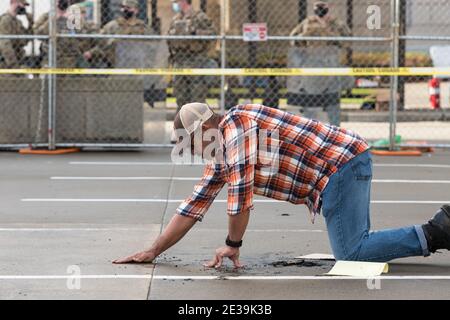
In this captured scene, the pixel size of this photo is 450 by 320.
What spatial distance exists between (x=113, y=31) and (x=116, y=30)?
46 millimetres

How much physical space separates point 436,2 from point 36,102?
7.47 metres

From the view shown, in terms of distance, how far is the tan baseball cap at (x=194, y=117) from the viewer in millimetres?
6750

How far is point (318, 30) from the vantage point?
1530cm

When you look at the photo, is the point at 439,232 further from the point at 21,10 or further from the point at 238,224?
the point at 21,10

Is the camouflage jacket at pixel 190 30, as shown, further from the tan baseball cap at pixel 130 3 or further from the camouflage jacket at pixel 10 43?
the camouflage jacket at pixel 10 43

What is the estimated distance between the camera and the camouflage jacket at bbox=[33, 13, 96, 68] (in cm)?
1514

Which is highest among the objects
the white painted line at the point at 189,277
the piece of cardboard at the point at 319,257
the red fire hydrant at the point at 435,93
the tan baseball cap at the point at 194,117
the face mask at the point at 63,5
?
the face mask at the point at 63,5

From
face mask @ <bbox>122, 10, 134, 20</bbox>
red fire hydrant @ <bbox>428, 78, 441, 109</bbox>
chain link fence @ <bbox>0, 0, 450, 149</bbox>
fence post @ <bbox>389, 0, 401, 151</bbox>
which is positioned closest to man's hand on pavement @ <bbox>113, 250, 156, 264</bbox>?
chain link fence @ <bbox>0, 0, 450, 149</bbox>

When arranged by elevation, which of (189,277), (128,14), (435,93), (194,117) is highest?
(128,14)

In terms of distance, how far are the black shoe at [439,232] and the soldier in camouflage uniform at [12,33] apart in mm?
9445

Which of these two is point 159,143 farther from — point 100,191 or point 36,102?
point 100,191

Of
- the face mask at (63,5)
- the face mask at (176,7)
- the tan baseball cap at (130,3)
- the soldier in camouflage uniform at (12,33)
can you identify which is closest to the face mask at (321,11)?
the face mask at (176,7)

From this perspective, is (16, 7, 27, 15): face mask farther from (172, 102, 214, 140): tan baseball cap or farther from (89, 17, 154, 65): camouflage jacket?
(172, 102, 214, 140): tan baseball cap

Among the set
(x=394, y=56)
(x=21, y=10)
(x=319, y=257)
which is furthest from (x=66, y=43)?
(x=319, y=257)
